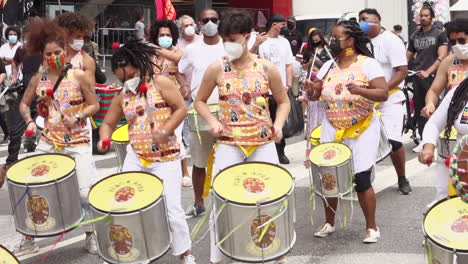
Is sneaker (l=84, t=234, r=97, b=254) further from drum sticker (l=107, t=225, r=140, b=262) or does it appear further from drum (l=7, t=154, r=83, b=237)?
drum sticker (l=107, t=225, r=140, b=262)

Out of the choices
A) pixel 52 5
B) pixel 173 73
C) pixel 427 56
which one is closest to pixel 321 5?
pixel 52 5

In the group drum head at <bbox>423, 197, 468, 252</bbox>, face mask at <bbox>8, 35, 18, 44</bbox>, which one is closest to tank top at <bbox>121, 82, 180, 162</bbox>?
drum head at <bbox>423, 197, 468, 252</bbox>

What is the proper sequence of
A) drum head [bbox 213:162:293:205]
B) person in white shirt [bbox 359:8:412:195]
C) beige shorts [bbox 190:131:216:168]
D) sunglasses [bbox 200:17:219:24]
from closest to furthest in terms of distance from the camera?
drum head [bbox 213:162:293:205]
beige shorts [bbox 190:131:216:168]
sunglasses [bbox 200:17:219:24]
person in white shirt [bbox 359:8:412:195]

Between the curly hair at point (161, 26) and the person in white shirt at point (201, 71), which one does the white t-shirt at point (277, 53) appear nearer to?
the curly hair at point (161, 26)

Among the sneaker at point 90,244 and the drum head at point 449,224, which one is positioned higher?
the drum head at point 449,224

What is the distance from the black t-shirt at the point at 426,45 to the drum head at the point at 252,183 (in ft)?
19.6

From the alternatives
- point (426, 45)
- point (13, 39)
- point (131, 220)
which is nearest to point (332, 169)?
point (131, 220)

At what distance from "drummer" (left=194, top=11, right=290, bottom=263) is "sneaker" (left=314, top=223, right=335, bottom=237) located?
1313 mm

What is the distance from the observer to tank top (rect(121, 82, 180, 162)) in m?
5.16

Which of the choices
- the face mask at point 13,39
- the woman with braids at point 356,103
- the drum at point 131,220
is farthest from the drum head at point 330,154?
the face mask at point 13,39

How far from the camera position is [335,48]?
614 cm

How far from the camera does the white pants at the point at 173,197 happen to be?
514 cm

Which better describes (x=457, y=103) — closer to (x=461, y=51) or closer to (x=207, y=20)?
(x=461, y=51)

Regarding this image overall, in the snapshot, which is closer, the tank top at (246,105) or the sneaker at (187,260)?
the tank top at (246,105)
